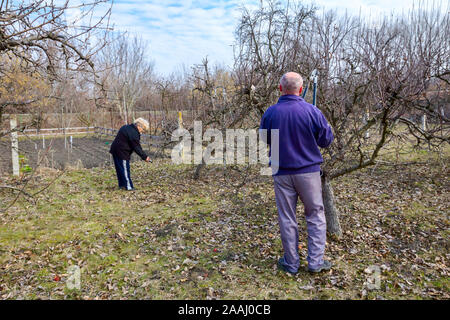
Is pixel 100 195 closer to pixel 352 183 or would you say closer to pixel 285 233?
pixel 285 233

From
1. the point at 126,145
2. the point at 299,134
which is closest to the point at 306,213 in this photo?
the point at 299,134

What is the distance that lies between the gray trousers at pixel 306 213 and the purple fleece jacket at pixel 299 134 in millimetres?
103

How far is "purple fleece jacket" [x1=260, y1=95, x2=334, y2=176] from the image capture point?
3.10 metres

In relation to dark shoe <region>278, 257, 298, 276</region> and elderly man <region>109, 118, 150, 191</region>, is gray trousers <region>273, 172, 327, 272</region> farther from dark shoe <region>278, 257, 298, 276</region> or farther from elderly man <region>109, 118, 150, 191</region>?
elderly man <region>109, 118, 150, 191</region>

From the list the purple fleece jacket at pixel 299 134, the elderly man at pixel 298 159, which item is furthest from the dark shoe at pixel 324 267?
the purple fleece jacket at pixel 299 134

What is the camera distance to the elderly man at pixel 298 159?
311 cm

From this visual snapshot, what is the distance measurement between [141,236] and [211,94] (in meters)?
4.43

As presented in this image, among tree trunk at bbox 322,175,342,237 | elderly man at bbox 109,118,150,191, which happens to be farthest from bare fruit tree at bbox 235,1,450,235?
elderly man at bbox 109,118,150,191

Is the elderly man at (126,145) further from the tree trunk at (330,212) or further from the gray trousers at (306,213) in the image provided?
the gray trousers at (306,213)

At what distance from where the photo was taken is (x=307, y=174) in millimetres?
3121

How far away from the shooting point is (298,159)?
3.12 meters

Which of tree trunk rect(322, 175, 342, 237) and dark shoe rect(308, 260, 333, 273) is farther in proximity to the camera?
tree trunk rect(322, 175, 342, 237)

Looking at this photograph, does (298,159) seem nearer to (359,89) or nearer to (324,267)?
(324,267)
